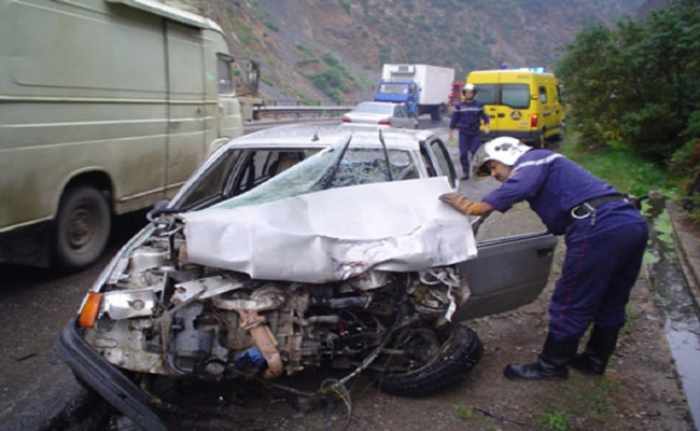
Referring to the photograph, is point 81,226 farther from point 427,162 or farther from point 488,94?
point 488,94

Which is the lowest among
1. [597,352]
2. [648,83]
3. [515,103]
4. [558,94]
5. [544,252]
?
[597,352]

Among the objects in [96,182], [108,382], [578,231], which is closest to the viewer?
[108,382]

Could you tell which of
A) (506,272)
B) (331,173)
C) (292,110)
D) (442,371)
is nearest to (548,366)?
(506,272)

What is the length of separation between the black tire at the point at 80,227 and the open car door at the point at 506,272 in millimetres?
3714

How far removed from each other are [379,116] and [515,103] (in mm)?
5271

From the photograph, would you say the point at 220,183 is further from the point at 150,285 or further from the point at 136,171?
the point at 136,171

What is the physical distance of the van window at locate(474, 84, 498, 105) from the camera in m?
15.6

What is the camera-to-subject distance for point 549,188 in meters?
3.43

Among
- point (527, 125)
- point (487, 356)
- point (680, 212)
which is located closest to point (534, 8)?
point (527, 125)

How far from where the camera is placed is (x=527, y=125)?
15.1 metres

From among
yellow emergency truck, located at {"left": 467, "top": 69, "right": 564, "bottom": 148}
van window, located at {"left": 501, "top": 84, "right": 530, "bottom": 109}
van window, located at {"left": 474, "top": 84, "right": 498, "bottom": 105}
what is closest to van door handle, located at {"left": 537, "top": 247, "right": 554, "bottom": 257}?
yellow emergency truck, located at {"left": 467, "top": 69, "right": 564, "bottom": 148}

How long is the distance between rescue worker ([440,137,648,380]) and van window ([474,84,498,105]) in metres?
12.6

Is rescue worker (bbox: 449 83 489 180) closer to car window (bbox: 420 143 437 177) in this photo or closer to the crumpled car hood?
car window (bbox: 420 143 437 177)

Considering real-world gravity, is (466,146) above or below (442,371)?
above
